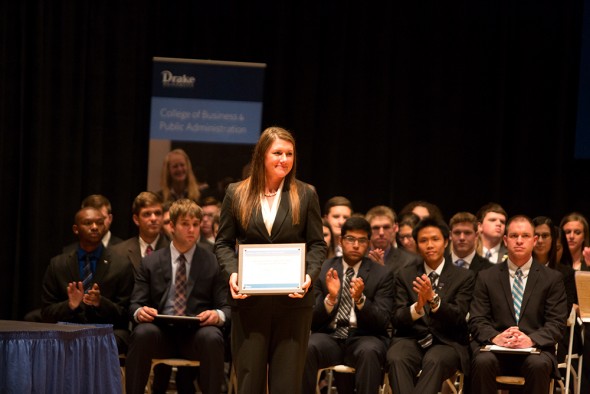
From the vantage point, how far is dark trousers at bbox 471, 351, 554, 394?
595 centimetres

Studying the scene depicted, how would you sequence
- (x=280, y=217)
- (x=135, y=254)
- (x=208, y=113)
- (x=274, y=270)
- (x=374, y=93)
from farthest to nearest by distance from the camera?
(x=374, y=93), (x=208, y=113), (x=135, y=254), (x=280, y=217), (x=274, y=270)

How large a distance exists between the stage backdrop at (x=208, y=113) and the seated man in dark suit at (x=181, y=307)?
2420 mm

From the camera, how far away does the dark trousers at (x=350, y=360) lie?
247 inches

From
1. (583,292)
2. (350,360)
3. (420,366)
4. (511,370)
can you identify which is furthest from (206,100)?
(583,292)

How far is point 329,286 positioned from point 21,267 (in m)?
4.24

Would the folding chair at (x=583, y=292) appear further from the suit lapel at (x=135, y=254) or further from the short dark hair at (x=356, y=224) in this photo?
the suit lapel at (x=135, y=254)

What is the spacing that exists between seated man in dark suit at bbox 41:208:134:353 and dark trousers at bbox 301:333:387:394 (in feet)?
4.42

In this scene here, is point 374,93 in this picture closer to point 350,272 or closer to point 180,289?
point 350,272

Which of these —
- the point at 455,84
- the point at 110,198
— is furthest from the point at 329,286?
the point at 455,84

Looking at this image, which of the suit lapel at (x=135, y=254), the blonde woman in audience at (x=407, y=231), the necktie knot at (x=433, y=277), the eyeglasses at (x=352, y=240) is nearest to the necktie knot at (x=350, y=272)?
the eyeglasses at (x=352, y=240)

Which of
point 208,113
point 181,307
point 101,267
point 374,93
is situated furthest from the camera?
point 374,93

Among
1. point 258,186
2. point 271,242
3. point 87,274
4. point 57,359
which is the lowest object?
point 57,359

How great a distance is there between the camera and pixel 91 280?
676 cm

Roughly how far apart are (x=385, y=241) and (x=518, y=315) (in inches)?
64.0
